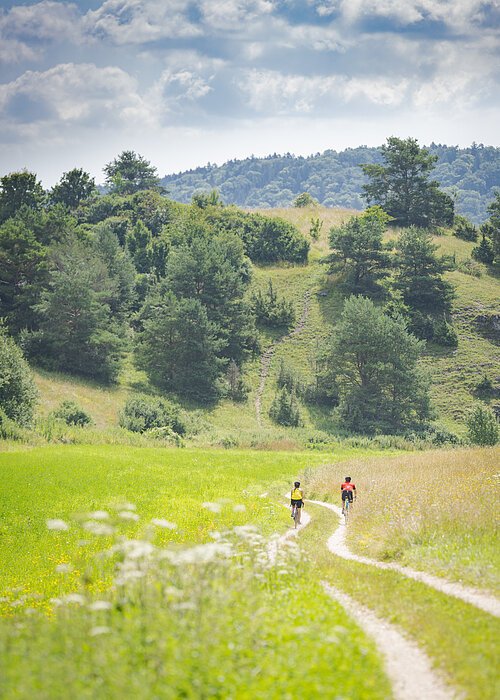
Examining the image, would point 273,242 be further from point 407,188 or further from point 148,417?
point 148,417

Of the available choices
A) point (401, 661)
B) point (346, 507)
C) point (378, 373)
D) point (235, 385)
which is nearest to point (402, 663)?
point (401, 661)

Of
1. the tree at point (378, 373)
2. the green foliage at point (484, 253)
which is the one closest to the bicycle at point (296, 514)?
the tree at point (378, 373)

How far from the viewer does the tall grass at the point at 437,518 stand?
13930 millimetres

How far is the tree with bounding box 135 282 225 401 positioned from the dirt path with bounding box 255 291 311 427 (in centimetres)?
503

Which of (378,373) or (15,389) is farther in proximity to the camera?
(378,373)

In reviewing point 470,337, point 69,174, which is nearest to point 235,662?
point 470,337

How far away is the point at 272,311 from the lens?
257 ft

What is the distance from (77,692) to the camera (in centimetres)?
734

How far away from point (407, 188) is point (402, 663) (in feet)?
309

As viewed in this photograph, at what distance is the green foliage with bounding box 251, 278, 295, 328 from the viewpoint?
257 feet

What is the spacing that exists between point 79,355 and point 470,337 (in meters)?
46.2

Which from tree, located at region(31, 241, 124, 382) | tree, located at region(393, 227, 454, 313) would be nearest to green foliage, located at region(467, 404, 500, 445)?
tree, located at region(393, 227, 454, 313)

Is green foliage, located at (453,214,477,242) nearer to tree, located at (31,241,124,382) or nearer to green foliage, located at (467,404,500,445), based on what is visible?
green foliage, located at (467,404,500,445)

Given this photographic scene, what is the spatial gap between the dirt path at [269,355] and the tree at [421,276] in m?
12.6
